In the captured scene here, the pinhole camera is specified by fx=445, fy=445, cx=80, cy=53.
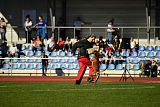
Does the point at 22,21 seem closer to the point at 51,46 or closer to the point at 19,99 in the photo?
the point at 51,46

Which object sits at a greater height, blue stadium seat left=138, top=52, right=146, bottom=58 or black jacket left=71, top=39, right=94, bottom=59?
black jacket left=71, top=39, right=94, bottom=59

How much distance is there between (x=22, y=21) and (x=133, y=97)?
1966 cm

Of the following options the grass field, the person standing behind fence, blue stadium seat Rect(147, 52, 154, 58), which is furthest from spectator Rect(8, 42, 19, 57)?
the grass field

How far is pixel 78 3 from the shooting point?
30969 millimetres

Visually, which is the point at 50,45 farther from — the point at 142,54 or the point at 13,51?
the point at 142,54

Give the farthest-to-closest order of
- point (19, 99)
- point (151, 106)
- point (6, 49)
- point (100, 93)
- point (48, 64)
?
point (6, 49) < point (48, 64) < point (100, 93) < point (19, 99) < point (151, 106)

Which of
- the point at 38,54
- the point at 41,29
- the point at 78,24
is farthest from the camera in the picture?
the point at 78,24

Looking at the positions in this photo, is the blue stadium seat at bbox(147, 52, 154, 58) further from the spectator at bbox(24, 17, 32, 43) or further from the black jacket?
the black jacket

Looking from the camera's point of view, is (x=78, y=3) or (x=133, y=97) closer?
(x=133, y=97)

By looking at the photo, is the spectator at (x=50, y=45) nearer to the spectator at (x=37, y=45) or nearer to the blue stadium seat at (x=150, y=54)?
the spectator at (x=37, y=45)

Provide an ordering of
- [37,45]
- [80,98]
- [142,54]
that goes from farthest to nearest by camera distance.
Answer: [37,45] < [142,54] < [80,98]

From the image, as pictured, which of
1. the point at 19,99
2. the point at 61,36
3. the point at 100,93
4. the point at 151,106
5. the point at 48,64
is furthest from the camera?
the point at 61,36

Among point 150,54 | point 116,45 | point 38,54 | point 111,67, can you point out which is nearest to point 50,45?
point 38,54

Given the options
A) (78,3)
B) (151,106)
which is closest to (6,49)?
(78,3)
